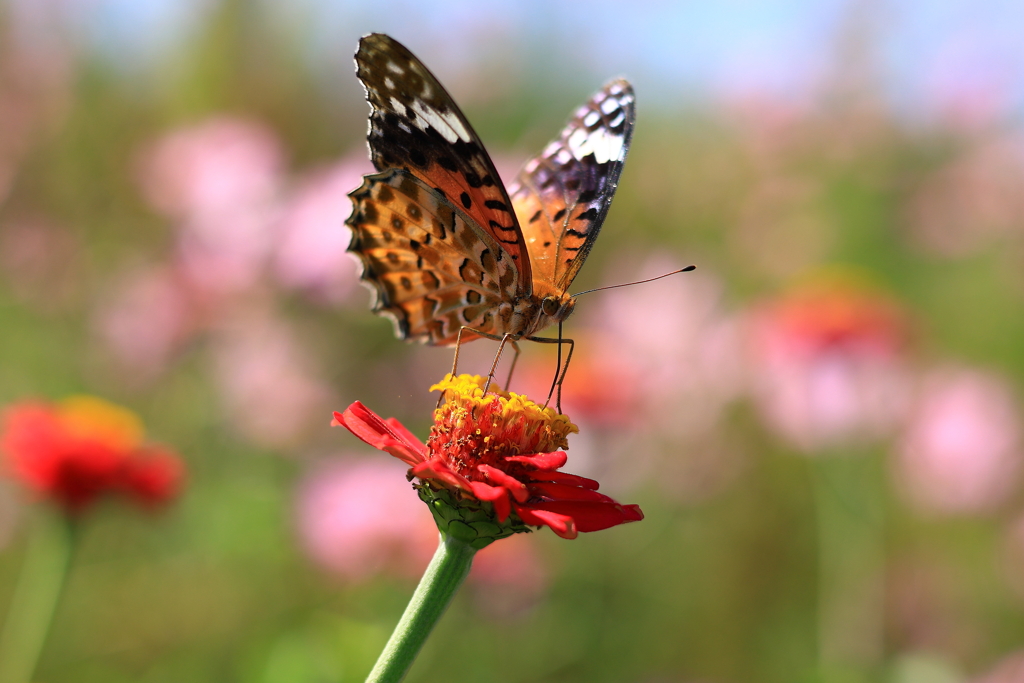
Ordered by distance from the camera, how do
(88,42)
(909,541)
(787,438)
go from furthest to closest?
(88,42) → (909,541) → (787,438)

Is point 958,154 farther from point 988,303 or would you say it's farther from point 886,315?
point 886,315

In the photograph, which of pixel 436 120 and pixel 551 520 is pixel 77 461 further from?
pixel 551 520

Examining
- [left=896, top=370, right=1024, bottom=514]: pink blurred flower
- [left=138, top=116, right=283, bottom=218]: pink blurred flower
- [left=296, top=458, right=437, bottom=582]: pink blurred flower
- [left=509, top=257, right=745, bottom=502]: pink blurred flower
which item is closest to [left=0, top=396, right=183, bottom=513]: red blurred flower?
[left=296, top=458, right=437, bottom=582]: pink blurred flower

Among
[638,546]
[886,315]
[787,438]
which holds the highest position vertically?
[886,315]

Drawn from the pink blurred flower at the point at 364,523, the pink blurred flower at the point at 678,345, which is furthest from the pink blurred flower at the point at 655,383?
the pink blurred flower at the point at 364,523

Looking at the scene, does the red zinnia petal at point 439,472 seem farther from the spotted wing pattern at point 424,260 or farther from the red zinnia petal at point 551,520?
the spotted wing pattern at point 424,260

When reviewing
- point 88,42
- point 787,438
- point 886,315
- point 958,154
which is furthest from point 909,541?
point 88,42

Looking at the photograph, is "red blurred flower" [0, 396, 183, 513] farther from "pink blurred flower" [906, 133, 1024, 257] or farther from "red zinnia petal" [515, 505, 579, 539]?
"pink blurred flower" [906, 133, 1024, 257]
